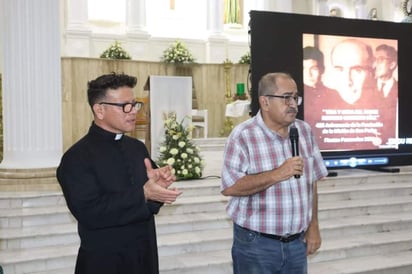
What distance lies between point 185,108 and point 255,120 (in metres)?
4.87

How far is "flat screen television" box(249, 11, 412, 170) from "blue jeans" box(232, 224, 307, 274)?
346 cm

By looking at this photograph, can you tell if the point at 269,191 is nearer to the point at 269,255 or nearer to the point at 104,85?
the point at 269,255

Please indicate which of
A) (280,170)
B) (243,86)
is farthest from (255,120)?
(243,86)

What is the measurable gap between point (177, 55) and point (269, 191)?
10.2 m

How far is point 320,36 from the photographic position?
21.2 feet

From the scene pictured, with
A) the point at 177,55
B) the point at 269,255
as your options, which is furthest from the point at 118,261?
the point at 177,55

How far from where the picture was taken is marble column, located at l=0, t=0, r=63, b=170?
5.75 m

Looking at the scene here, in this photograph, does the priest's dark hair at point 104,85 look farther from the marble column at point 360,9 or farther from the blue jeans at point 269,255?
the marble column at point 360,9

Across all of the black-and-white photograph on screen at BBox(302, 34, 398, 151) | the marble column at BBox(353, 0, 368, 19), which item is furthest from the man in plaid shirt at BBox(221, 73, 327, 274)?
the marble column at BBox(353, 0, 368, 19)

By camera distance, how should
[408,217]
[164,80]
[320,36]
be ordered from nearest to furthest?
[408,217] → [320,36] → [164,80]

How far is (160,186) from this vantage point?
2.32 m

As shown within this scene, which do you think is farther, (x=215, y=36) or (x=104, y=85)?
(x=215, y=36)

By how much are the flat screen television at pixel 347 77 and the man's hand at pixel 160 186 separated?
12.6 feet

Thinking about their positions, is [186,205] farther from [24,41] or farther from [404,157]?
[404,157]
